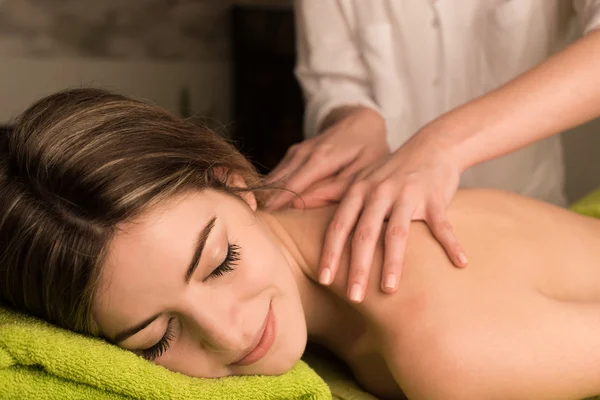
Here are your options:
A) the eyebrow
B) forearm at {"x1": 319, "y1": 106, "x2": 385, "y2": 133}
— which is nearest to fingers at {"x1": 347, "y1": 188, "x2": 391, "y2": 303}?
the eyebrow

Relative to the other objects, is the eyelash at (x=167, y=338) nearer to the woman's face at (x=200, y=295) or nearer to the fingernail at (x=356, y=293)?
the woman's face at (x=200, y=295)

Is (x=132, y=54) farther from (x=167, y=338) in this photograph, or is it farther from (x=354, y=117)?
(x=167, y=338)

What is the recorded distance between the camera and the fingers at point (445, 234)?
99 centimetres

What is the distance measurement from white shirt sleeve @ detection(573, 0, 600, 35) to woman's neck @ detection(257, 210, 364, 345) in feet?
1.84

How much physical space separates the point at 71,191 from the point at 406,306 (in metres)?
0.48

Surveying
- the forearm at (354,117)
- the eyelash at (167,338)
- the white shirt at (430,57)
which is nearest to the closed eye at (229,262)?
the eyelash at (167,338)

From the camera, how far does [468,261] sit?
1013mm

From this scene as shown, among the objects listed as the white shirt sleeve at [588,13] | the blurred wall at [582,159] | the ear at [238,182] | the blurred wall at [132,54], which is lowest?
the blurred wall at [582,159]

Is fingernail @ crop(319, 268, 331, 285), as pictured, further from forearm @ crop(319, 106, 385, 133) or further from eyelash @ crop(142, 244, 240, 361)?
forearm @ crop(319, 106, 385, 133)

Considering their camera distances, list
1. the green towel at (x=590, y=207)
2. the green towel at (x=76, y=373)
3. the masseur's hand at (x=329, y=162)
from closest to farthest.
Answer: the green towel at (x=76, y=373)
the masseur's hand at (x=329, y=162)
the green towel at (x=590, y=207)

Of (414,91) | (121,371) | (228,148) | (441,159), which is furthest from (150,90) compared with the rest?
(121,371)

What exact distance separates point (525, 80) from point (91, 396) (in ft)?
2.62

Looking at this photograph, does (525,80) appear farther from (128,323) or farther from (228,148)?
(128,323)

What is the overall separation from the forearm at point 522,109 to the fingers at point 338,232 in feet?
0.48
